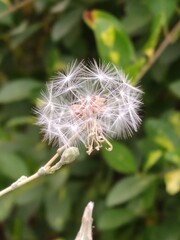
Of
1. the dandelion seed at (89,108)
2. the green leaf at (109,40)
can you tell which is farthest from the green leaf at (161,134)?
the dandelion seed at (89,108)

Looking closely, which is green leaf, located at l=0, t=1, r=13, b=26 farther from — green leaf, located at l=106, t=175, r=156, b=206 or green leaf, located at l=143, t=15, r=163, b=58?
green leaf, located at l=106, t=175, r=156, b=206

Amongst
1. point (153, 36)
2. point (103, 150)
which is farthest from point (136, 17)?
point (103, 150)

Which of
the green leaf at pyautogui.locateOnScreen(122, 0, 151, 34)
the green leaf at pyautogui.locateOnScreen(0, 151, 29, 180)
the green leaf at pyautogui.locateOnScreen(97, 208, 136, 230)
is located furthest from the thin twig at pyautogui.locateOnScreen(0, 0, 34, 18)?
the green leaf at pyautogui.locateOnScreen(97, 208, 136, 230)

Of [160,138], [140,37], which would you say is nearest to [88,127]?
[160,138]

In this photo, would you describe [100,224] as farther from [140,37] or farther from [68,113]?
[68,113]

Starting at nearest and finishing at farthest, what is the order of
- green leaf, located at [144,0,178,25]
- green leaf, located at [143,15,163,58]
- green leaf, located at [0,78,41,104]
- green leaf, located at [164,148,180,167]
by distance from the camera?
1. green leaf, located at [164,148,180,167]
2. green leaf, located at [143,15,163,58]
3. green leaf, located at [144,0,178,25]
4. green leaf, located at [0,78,41,104]

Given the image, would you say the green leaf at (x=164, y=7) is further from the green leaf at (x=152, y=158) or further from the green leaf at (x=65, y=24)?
the green leaf at (x=152, y=158)

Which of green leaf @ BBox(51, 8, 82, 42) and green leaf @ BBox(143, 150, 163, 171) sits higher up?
green leaf @ BBox(51, 8, 82, 42)
